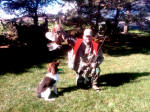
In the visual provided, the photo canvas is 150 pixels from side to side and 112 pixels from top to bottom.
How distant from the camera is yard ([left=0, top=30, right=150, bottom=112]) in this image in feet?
13.5

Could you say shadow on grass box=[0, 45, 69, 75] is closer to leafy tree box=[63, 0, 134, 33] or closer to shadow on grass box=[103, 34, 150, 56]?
leafy tree box=[63, 0, 134, 33]

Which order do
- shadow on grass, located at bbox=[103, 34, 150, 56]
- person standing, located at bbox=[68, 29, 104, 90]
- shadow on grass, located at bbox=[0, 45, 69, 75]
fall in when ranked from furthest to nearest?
shadow on grass, located at bbox=[103, 34, 150, 56] → shadow on grass, located at bbox=[0, 45, 69, 75] → person standing, located at bbox=[68, 29, 104, 90]

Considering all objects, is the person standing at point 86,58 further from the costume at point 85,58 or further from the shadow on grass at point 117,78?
the shadow on grass at point 117,78

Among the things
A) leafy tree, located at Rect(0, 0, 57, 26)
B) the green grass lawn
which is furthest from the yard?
leafy tree, located at Rect(0, 0, 57, 26)

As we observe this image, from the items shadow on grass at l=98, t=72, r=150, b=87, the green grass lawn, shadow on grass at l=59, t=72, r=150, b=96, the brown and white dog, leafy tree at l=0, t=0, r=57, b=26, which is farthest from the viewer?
leafy tree at l=0, t=0, r=57, b=26

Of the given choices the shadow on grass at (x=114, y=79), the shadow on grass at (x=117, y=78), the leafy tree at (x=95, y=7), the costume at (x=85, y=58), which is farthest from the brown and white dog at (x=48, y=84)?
the leafy tree at (x=95, y=7)

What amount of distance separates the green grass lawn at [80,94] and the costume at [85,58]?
511mm

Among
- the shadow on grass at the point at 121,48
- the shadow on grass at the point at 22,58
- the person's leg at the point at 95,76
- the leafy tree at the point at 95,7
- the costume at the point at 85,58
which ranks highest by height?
the leafy tree at the point at 95,7

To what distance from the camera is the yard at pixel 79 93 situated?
13.5 feet

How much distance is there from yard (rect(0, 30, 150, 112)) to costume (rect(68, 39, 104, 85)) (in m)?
0.51

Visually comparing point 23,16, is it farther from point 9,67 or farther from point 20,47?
point 9,67

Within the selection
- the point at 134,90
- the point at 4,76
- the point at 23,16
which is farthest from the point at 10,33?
the point at 134,90

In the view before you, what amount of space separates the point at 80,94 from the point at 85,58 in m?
0.98

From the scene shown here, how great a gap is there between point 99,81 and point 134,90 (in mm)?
1135
